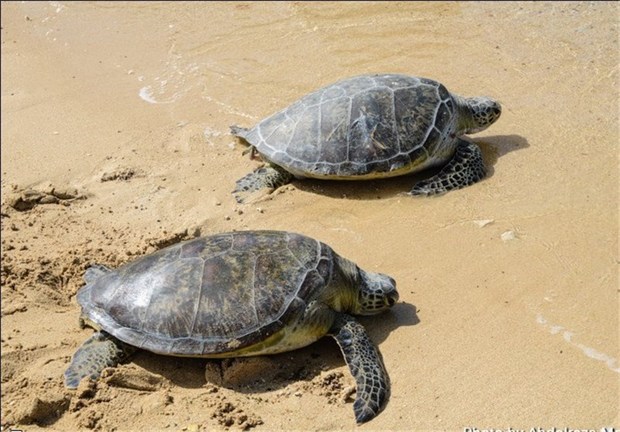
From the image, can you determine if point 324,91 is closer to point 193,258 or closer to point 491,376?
point 193,258

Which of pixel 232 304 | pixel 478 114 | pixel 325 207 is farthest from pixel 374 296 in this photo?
pixel 478 114

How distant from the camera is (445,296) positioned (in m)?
5.43

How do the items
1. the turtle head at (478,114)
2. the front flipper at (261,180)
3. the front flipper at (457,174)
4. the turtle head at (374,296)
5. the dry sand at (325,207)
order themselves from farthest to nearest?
the turtle head at (478,114) → the front flipper at (261,180) → the front flipper at (457,174) → the turtle head at (374,296) → the dry sand at (325,207)

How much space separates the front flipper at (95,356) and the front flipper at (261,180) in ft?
7.59

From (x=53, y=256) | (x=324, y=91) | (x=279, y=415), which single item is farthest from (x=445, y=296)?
(x=53, y=256)

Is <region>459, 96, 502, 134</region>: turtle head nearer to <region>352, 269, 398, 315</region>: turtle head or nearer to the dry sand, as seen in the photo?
the dry sand

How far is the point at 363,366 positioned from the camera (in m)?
4.68

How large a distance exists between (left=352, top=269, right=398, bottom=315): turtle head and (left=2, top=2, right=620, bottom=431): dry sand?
0.17 m

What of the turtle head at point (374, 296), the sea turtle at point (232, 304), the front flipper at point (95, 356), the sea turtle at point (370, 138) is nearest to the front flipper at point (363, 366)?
the sea turtle at point (232, 304)

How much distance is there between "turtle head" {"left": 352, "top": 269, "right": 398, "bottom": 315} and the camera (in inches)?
205

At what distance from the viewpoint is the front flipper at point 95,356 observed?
477cm

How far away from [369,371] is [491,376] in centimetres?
83

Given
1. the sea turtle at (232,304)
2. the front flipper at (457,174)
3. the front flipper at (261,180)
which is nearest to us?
the sea turtle at (232,304)

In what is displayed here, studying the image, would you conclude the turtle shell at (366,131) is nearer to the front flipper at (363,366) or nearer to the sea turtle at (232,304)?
the sea turtle at (232,304)
